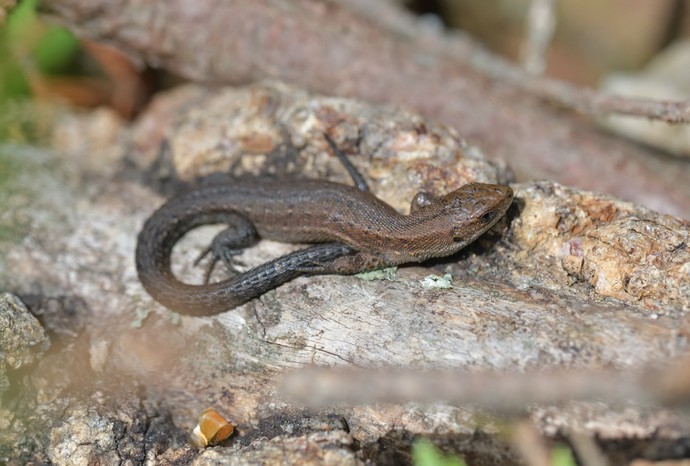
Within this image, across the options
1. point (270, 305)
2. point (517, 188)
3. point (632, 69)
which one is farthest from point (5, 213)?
point (632, 69)

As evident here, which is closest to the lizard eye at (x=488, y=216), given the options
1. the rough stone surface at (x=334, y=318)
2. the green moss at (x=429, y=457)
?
the rough stone surface at (x=334, y=318)

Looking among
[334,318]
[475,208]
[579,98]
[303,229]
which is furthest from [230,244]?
[579,98]

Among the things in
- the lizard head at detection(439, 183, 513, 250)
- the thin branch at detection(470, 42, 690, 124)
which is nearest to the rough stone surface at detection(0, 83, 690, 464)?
the lizard head at detection(439, 183, 513, 250)

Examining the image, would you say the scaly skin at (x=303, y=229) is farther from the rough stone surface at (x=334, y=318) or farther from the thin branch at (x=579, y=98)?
the thin branch at (x=579, y=98)

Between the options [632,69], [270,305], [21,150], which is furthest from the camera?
[632,69]

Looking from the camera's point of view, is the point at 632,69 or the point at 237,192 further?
the point at 632,69

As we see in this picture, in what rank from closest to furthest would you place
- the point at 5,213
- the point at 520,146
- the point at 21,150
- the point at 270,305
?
the point at 270,305, the point at 5,213, the point at 21,150, the point at 520,146

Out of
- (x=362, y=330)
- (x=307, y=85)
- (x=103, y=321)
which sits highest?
(x=307, y=85)

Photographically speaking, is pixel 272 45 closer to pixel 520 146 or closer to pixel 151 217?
pixel 151 217

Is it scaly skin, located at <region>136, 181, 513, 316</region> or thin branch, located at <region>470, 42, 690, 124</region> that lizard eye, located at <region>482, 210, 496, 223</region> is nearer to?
scaly skin, located at <region>136, 181, 513, 316</region>
